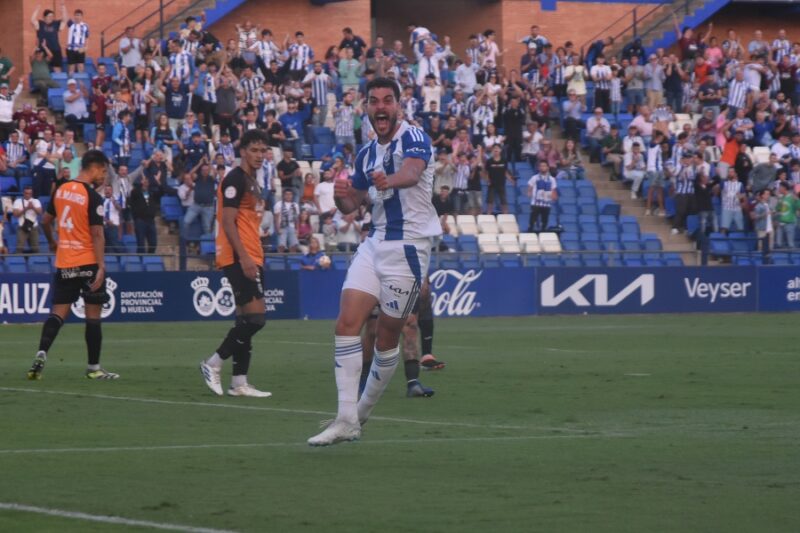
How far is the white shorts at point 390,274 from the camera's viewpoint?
32.1 feet

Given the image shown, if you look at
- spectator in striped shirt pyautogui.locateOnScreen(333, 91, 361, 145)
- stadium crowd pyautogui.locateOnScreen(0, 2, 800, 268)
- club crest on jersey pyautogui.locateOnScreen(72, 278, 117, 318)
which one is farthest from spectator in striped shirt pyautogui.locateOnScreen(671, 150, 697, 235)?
club crest on jersey pyautogui.locateOnScreen(72, 278, 117, 318)

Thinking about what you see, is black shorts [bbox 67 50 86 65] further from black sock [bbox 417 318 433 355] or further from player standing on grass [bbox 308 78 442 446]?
player standing on grass [bbox 308 78 442 446]

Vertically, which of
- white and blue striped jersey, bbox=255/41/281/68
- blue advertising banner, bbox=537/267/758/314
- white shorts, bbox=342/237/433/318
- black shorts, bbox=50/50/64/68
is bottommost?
blue advertising banner, bbox=537/267/758/314

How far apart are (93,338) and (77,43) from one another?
2007 centimetres

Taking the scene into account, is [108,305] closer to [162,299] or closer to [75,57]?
[162,299]

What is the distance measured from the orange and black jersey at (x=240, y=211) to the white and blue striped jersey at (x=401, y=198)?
369 cm

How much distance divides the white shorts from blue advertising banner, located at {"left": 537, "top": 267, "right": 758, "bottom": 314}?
2318 cm

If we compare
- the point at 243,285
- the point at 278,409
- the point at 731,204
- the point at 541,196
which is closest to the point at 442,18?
the point at 541,196

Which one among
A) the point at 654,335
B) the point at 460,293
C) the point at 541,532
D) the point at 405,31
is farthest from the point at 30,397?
the point at 405,31

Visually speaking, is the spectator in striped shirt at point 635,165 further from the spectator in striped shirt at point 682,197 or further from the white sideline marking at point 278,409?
the white sideline marking at point 278,409

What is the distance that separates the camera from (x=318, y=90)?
115 ft

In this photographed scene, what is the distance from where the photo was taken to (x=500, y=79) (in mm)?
37719

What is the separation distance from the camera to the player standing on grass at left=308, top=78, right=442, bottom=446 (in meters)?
9.70

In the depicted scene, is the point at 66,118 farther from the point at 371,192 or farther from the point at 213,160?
the point at 371,192
